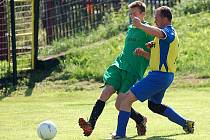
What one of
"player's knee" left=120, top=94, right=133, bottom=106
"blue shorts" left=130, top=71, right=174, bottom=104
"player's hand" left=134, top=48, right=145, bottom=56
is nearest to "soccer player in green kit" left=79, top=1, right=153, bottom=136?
"player's hand" left=134, top=48, right=145, bottom=56

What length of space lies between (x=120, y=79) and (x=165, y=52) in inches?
33.8

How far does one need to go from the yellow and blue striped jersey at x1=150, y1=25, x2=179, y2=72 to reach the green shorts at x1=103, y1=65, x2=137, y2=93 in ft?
1.89

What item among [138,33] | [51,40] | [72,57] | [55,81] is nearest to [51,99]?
[55,81]

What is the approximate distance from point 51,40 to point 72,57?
1.41 metres

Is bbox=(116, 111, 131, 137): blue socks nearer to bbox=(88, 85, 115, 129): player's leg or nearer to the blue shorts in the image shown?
the blue shorts

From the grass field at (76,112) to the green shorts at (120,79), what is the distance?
2.13 feet

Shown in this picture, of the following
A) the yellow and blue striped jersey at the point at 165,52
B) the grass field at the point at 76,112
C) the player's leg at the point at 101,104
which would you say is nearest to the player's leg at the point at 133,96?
the yellow and blue striped jersey at the point at 165,52

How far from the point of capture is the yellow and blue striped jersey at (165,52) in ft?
27.7

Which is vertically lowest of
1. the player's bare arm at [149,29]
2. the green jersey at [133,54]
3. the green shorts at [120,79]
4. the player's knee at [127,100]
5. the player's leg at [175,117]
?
the player's leg at [175,117]

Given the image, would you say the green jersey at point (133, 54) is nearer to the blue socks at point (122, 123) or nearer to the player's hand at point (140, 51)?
the player's hand at point (140, 51)

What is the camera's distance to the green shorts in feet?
29.6

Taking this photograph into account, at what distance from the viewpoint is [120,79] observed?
29.7 ft

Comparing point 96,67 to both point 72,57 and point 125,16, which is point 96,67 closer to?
point 72,57

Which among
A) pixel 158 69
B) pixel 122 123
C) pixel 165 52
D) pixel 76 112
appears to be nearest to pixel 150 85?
pixel 158 69
